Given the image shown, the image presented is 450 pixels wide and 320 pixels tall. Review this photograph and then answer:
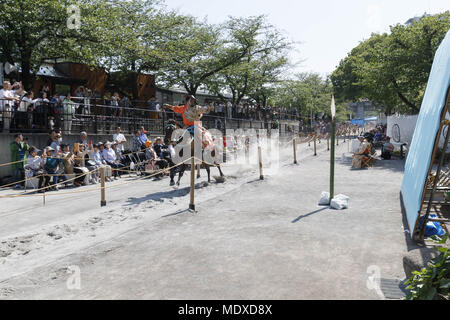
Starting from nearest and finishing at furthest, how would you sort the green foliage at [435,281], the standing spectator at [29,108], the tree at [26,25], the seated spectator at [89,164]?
the green foliage at [435,281] → the seated spectator at [89,164] → the standing spectator at [29,108] → the tree at [26,25]

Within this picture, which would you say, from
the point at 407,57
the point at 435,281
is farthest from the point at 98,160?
the point at 407,57

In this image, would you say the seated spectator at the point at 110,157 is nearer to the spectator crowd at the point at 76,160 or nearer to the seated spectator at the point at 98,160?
the spectator crowd at the point at 76,160

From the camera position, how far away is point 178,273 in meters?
4.60

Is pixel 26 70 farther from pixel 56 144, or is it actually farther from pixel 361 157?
pixel 361 157

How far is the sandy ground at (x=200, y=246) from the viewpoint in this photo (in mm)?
4188

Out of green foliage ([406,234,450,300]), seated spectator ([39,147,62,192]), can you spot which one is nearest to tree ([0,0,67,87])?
seated spectator ([39,147,62,192])

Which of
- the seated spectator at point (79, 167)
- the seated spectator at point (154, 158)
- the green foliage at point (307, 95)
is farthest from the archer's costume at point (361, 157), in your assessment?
the green foliage at point (307, 95)

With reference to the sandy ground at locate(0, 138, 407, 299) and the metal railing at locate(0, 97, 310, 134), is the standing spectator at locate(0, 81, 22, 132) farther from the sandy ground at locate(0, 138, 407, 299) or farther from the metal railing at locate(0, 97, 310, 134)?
the sandy ground at locate(0, 138, 407, 299)

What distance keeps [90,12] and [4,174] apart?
27.6 feet

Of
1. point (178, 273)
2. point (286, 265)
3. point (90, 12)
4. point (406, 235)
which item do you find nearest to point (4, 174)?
point (90, 12)

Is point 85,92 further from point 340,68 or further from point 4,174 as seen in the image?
point 340,68

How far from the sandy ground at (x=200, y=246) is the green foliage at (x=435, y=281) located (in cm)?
63

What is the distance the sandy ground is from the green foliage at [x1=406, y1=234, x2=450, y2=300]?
24.9 inches

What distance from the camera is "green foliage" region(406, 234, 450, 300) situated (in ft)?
10.2
